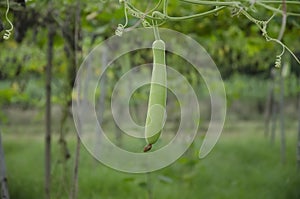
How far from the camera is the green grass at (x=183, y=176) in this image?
231 centimetres

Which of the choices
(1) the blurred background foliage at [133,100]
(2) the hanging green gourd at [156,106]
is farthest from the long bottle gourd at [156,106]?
(1) the blurred background foliage at [133,100]

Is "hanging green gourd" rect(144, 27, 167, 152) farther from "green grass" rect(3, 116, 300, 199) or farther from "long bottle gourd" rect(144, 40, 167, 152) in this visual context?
"green grass" rect(3, 116, 300, 199)

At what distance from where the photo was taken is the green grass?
231cm

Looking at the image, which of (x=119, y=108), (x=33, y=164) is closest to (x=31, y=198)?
(x=33, y=164)

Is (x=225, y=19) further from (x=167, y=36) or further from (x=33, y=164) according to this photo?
(x=33, y=164)

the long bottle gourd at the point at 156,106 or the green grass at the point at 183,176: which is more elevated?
the long bottle gourd at the point at 156,106

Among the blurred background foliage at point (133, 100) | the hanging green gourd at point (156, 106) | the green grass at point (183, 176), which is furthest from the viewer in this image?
the green grass at point (183, 176)

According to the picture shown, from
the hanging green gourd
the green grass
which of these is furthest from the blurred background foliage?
the hanging green gourd

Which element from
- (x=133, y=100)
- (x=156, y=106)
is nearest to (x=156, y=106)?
(x=156, y=106)

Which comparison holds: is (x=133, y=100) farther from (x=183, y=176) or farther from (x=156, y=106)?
(x=156, y=106)

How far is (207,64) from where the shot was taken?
4117 mm

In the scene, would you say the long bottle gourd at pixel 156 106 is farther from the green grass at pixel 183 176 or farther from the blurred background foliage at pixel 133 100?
the green grass at pixel 183 176

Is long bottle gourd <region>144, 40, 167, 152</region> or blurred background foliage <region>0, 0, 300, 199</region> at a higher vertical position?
long bottle gourd <region>144, 40, 167, 152</region>

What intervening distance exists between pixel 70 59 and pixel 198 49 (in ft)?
8.18
